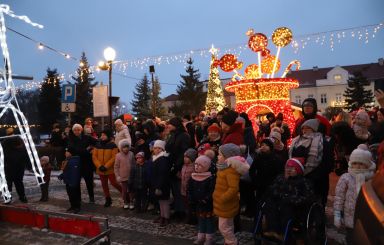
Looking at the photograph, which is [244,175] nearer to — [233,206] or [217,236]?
[233,206]

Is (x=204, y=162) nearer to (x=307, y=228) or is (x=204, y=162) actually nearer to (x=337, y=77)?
(x=307, y=228)

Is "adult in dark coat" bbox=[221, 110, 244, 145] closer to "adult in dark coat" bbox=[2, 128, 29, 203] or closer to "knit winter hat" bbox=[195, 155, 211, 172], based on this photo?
"knit winter hat" bbox=[195, 155, 211, 172]

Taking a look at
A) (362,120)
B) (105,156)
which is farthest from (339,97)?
(105,156)

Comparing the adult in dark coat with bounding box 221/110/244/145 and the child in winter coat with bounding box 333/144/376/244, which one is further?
the adult in dark coat with bounding box 221/110/244/145

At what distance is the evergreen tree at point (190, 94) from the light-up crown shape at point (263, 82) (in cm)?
3520

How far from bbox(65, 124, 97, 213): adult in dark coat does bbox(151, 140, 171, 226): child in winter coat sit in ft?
7.43

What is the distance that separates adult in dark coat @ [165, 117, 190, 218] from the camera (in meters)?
7.39

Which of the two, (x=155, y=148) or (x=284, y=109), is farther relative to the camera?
(x=284, y=109)

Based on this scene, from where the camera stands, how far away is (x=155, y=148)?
7.44m

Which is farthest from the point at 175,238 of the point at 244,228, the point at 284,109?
the point at 284,109

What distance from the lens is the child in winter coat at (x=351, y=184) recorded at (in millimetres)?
4441

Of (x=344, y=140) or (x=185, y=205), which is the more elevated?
(x=344, y=140)

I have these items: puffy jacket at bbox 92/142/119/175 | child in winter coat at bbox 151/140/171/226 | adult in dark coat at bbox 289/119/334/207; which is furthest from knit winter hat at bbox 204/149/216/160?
puffy jacket at bbox 92/142/119/175

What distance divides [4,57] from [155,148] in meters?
3.09
